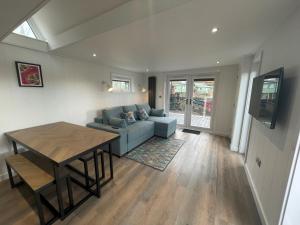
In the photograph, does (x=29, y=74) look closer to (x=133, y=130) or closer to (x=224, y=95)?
(x=133, y=130)

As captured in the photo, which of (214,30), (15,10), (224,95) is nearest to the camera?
(15,10)

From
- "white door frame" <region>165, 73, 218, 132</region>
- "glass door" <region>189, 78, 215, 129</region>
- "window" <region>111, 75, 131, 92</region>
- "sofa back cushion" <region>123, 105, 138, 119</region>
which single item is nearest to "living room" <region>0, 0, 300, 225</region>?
"sofa back cushion" <region>123, 105, 138, 119</region>

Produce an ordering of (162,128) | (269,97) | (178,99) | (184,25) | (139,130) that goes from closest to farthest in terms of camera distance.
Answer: (269,97) → (184,25) → (139,130) → (162,128) → (178,99)

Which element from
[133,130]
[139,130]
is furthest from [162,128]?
[133,130]

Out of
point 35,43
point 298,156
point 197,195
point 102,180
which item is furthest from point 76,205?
point 35,43

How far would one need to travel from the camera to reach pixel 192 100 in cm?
485

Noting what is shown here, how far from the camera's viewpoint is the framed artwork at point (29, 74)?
220cm

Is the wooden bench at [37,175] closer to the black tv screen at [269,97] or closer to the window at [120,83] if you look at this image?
the black tv screen at [269,97]

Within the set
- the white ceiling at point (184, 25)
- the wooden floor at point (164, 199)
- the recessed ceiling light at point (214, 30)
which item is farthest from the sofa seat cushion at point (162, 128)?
the recessed ceiling light at point (214, 30)

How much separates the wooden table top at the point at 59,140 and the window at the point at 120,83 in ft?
7.84

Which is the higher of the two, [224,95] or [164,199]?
[224,95]

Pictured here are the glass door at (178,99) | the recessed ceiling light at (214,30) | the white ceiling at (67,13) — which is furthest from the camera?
the glass door at (178,99)

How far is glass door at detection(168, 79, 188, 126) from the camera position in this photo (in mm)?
5016

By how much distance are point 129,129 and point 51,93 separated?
1780 mm
